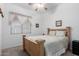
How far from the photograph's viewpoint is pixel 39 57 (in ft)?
6.72

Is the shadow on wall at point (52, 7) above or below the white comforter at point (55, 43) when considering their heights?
above

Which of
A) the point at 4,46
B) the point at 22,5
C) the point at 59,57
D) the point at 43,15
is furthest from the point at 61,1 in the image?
the point at 4,46

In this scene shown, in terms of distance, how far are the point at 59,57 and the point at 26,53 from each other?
0.60 m

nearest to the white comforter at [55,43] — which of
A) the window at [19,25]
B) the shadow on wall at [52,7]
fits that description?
the window at [19,25]

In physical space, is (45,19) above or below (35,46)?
above

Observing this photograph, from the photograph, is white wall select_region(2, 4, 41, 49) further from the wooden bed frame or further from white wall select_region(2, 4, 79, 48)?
the wooden bed frame

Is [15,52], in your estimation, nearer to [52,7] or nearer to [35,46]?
[35,46]

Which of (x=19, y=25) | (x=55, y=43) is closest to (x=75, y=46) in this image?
(x=55, y=43)

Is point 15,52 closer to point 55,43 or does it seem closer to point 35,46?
point 35,46

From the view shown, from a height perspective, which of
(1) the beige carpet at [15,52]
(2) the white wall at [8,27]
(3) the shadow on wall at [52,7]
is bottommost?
(1) the beige carpet at [15,52]

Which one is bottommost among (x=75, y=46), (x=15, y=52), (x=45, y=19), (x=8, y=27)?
(x=15, y=52)

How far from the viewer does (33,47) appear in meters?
2.03

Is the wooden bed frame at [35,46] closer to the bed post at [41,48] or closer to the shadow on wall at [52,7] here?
the bed post at [41,48]

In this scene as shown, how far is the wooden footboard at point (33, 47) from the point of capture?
6.42 feet
